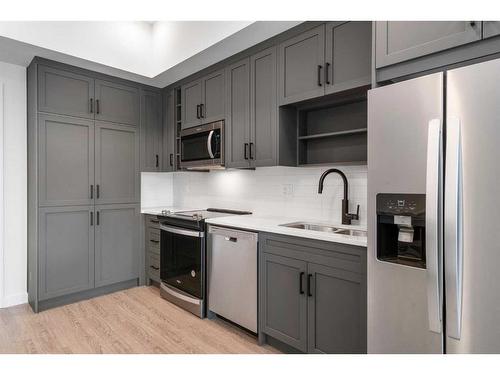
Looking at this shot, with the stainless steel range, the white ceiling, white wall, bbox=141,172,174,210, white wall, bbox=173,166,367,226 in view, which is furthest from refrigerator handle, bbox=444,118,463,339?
white wall, bbox=141,172,174,210

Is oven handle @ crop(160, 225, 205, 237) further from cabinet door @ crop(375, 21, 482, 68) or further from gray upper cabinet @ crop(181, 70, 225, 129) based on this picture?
cabinet door @ crop(375, 21, 482, 68)

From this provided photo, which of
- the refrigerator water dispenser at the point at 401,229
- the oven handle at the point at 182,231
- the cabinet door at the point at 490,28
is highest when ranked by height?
the cabinet door at the point at 490,28

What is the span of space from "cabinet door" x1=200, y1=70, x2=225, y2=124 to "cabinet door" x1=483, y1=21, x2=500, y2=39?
218cm

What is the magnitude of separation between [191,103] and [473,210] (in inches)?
115

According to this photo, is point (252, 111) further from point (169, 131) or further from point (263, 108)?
point (169, 131)

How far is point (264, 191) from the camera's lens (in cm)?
315

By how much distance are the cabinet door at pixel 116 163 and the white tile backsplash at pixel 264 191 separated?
18.2 inches

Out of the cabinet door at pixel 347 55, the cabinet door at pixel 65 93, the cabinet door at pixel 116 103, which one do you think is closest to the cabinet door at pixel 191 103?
the cabinet door at pixel 116 103

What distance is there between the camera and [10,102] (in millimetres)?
3055

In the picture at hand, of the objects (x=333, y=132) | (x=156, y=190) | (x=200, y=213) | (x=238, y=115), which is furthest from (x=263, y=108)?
(x=156, y=190)

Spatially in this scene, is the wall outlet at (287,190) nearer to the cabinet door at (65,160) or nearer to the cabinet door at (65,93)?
the cabinet door at (65,160)

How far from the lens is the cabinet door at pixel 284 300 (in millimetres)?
2035

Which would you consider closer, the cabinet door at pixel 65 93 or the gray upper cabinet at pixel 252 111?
the gray upper cabinet at pixel 252 111
